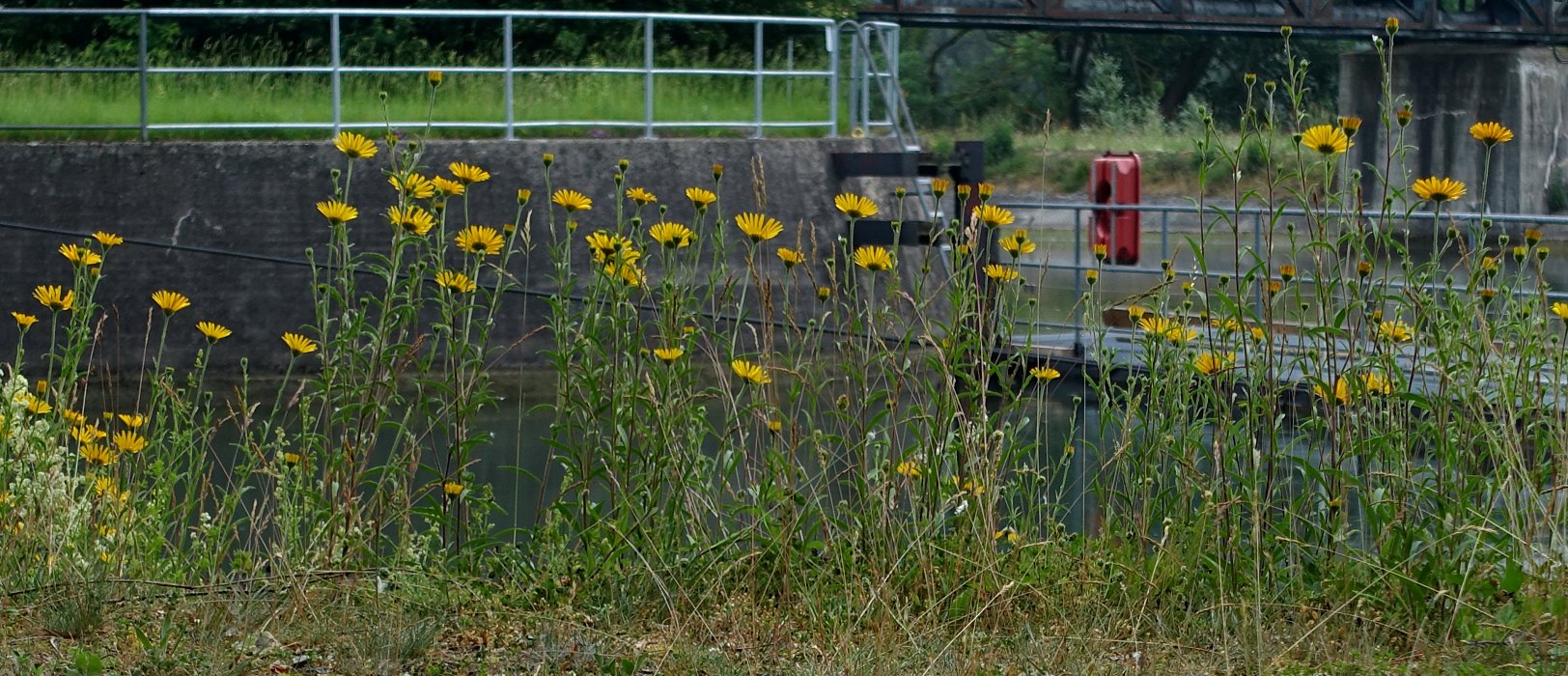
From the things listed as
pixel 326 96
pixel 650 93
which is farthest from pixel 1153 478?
pixel 326 96

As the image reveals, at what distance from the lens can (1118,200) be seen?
14.6m

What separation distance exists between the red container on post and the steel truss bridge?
11.1 metres

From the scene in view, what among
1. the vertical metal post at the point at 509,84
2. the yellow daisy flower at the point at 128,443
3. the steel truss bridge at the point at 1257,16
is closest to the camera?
the yellow daisy flower at the point at 128,443

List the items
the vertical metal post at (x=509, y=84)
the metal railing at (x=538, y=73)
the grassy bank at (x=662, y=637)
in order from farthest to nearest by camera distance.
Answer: the vertical metal post at (x=509, y=84) < the metal railing at (x=538, y=73) < the grassy bank at (x=662, y=637)

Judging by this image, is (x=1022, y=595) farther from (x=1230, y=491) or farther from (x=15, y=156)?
(x=15, y=156)

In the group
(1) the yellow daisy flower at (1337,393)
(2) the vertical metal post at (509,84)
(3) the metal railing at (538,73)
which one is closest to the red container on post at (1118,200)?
(3) the metal railing at (538,73)

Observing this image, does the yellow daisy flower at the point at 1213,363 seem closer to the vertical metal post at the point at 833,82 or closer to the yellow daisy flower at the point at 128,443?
the yellow daisy flower at the point at 128,443

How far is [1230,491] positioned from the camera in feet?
13.5

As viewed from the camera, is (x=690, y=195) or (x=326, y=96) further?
(x=326, y=96)

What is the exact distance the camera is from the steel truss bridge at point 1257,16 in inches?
1091

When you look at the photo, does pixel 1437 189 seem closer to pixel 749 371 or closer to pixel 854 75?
pixel 749 371

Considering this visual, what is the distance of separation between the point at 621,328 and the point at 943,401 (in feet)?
2.59

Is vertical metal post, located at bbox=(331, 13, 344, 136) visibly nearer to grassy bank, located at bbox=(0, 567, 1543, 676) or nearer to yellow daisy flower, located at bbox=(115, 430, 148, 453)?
yellow daisy flower, located at bbox=(115, 430, 148, 453)

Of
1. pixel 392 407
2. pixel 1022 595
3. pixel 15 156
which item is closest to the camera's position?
pixel 1022 595
